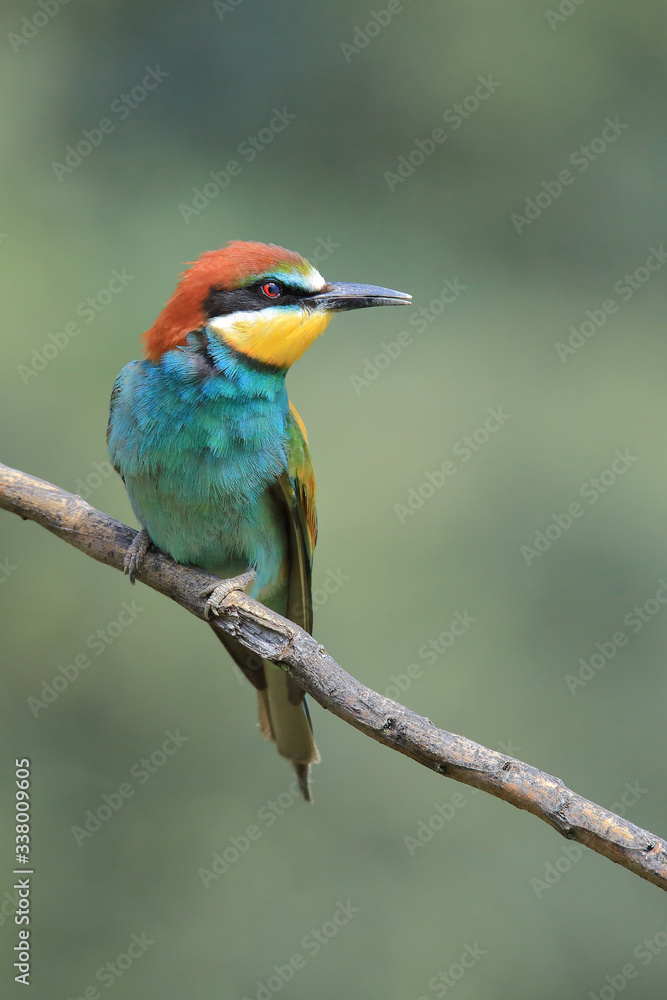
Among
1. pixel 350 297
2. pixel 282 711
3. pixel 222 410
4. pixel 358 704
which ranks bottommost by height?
pixel 282 711

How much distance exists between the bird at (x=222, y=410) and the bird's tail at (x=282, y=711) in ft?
0.35

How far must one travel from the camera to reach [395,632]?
394cm

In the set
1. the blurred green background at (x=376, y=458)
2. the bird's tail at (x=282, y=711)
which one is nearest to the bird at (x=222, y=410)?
the bird's tail at (x=282, y=711)

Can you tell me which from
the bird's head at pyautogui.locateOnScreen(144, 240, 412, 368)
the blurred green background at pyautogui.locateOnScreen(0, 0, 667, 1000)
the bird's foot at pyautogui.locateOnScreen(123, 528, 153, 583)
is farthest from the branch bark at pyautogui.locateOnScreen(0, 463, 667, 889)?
the blurred green background at pyautogui.locateOnScreen(0, 0, 667, 1000)

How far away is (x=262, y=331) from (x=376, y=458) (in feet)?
6.71

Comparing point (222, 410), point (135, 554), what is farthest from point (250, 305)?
point (135, 554)

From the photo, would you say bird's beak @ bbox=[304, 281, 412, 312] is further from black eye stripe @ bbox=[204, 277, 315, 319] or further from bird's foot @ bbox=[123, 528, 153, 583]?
bird's foot @ bbox=[123, 528, 153, 583]

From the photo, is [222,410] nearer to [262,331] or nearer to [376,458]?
[262,331]

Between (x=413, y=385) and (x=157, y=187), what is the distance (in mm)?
1669

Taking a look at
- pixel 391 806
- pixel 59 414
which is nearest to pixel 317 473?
pixel 59 414

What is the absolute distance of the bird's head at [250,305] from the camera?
2143 millimetres

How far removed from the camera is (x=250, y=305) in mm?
2156

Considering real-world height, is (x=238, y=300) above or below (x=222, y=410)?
above

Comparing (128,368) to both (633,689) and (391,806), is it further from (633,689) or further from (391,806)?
(633,689)
